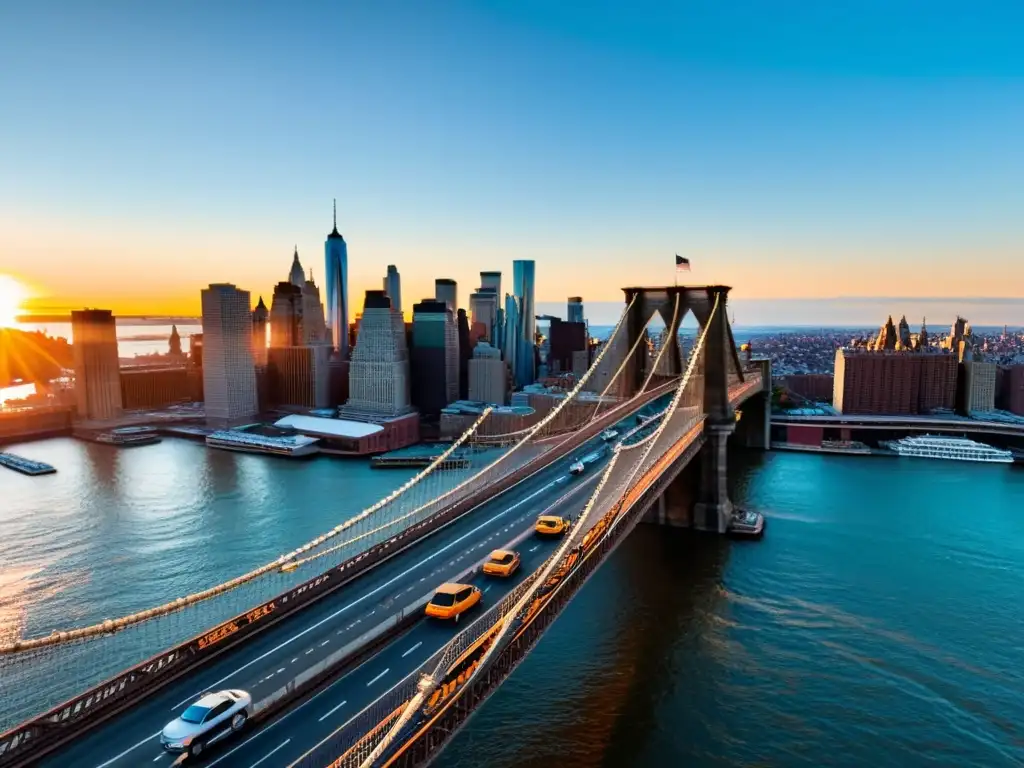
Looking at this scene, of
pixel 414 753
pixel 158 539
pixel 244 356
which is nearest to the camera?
pixel 414 753

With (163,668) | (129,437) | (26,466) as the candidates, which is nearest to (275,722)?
(163,668)

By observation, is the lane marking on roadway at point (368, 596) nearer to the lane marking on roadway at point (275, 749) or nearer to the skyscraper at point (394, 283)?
the lane marking on roadway at point (275, 749)

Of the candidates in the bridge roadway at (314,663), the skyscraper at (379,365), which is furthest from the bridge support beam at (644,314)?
the skyscraper at (379,365)

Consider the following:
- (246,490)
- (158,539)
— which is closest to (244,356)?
(246,490)

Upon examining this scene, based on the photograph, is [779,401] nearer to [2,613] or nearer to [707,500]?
[707,500]

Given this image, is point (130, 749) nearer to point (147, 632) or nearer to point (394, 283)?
point (147, 632)

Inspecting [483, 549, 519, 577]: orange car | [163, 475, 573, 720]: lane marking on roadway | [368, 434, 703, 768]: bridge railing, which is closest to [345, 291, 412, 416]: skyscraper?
[163, 475, 573, 720]: lane marking on roadway
